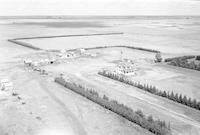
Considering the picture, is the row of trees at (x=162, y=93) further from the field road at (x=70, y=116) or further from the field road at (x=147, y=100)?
the field road at (x=70, y=116)

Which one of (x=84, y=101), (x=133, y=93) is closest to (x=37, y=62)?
(x=84, y=101)

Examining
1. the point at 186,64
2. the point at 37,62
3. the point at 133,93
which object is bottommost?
the point at 133,93

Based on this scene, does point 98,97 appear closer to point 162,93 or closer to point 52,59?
point 162,93

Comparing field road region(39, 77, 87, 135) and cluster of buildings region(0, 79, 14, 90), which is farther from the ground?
cluster of buildings region(0, 79, 14, 90)

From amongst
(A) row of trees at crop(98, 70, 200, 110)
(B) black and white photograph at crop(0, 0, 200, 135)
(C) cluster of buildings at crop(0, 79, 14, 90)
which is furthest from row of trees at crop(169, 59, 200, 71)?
(C) cluster of buildings at crop(0, 79, 14, 90)

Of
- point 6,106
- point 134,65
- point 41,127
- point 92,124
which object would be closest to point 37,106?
point 6,106

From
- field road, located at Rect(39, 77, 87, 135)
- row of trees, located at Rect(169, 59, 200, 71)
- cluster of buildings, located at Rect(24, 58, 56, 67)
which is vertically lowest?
field road, located at Rect(39, 77, 87, 135)

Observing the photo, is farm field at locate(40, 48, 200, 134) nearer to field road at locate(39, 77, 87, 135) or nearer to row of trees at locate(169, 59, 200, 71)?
row of trees at locate(169, 59, 200, 71)

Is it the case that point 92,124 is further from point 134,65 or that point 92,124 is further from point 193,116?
point 134,65
